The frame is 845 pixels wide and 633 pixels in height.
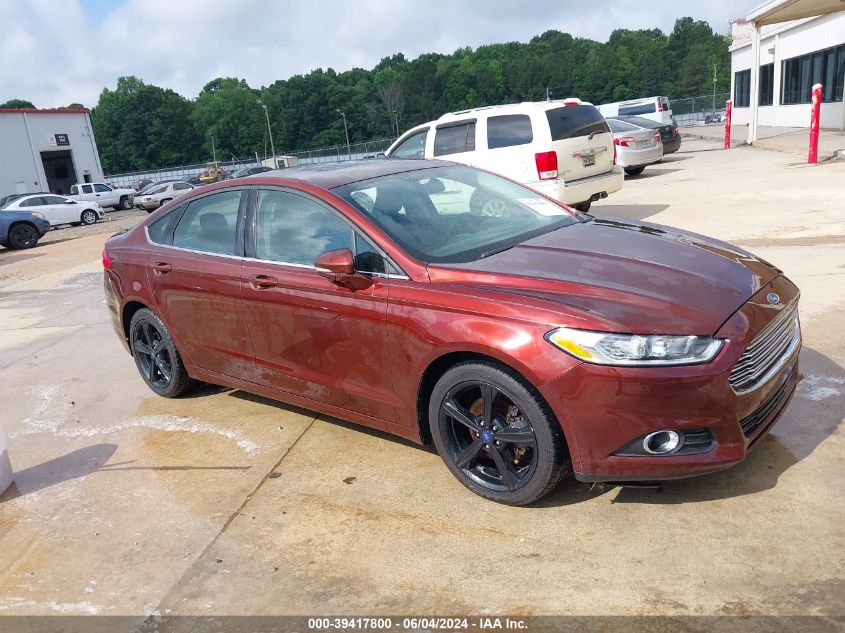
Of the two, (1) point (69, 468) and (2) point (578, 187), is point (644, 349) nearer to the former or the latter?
(1) point (69, 468)

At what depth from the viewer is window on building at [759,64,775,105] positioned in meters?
36.3

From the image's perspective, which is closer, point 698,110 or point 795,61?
point 795,61

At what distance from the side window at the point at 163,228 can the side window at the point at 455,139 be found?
5.98 meters

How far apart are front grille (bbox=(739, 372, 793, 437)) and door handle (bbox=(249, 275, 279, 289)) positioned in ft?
8.28

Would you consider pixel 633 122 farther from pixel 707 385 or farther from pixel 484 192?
pixel 707 385

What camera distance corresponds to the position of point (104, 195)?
36031 millimetres

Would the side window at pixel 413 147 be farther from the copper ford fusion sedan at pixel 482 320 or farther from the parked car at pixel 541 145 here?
the copper ford fusion sedan at pixel 482 320

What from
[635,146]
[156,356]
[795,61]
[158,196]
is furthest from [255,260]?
[795,61]

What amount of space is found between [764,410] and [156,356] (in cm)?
409

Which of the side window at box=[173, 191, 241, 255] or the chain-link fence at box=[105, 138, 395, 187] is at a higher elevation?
the side window at box=[173, 191, 241, 255]

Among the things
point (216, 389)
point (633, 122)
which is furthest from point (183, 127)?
point (216, 389)

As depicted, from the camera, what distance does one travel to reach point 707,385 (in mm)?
2770

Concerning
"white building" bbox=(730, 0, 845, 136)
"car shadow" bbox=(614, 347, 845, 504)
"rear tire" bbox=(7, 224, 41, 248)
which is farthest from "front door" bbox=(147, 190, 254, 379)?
"white building" bbox=(730, 0, 845, 136)

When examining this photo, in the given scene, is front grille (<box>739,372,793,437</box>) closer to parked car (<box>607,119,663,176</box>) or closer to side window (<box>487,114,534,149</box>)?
side window (<box>487,114,534,149</box>)
